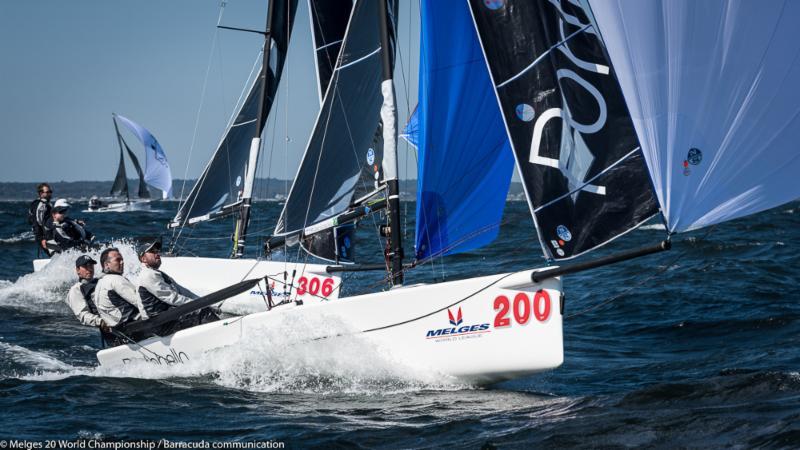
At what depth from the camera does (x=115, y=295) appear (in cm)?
882

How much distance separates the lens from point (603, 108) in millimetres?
6965

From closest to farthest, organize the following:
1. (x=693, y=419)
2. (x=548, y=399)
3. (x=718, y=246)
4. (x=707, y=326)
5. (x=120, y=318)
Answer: (x=693, y=419)
(x=548, y=399)
(x=120, y=318)
(x=707, y=326)
(x=718, y=246)

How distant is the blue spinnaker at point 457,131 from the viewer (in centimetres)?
778

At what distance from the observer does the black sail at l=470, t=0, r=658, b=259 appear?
6918mm

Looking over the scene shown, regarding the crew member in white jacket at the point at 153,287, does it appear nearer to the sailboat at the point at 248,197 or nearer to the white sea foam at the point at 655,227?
the sailboat at the point at 248,197

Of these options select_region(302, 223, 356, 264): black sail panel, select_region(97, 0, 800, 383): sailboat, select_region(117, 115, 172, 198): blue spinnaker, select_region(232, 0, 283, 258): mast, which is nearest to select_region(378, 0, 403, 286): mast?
select_region(97, 0, 800, 383): sailboat

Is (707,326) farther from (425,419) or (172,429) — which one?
(172,429)

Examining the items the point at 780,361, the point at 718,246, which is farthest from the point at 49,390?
the point at 718,246

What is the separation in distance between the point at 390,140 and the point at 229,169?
6.83 m

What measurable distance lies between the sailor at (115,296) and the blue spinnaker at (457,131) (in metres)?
3.03

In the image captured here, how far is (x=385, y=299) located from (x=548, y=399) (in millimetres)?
1603

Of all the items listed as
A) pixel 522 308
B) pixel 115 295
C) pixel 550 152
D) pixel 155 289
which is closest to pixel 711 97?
pixel 550 152

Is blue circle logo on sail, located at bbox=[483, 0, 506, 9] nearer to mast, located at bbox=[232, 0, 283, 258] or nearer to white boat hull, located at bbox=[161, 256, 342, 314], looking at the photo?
white boat hull, located at bbox=[161, 256, 342, 314]

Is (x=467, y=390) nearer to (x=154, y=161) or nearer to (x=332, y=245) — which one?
(x=332, y=245)
